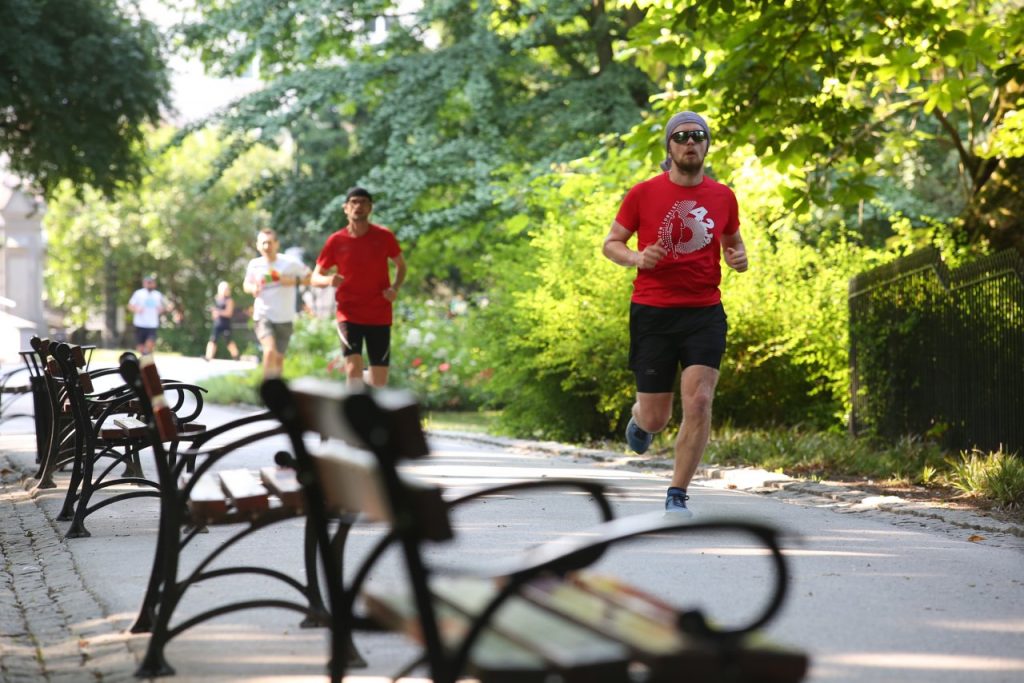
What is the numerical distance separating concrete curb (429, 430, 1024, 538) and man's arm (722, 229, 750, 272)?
1.81 m

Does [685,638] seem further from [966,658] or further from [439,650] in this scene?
[966,658]

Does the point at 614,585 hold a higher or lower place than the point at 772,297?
lower

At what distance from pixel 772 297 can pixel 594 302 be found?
1.68 meters

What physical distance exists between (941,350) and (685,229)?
4653 mm

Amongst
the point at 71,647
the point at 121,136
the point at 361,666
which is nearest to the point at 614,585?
the point at 361,666

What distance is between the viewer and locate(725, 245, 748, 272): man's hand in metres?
7.43

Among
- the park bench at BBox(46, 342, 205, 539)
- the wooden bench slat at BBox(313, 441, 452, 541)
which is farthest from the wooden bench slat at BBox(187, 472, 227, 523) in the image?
the park bench at BBox(46, 342, 205, 539)

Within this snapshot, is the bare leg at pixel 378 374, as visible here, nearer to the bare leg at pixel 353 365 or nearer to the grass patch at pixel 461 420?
the bare leg at pixel 353 365

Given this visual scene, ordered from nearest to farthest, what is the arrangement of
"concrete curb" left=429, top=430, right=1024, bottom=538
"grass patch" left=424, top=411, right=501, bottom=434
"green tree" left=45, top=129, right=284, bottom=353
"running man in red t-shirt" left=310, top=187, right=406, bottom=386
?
"concrete curb" left=429, top=430, right=1024, bottom=538, "running man in red t-shirt" left=310, top=187, right=406, bottom=386, "grass patch" left=424, top=411, right=501, bottom=434, "green tree" left=45, top=129, right=284, bottom=353

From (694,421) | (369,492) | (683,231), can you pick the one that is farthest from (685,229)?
(369,492)

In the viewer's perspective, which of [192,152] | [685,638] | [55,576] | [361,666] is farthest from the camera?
[192,152]

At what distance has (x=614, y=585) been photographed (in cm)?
321

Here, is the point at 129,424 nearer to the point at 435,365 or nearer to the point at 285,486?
the point at 285,486

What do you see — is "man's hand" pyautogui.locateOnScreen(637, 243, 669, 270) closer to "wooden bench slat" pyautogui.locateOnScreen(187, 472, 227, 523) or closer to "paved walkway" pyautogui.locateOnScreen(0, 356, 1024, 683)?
"paved walkway" pyautogui.locateOnScreen(0, 356, 1024, 683)
